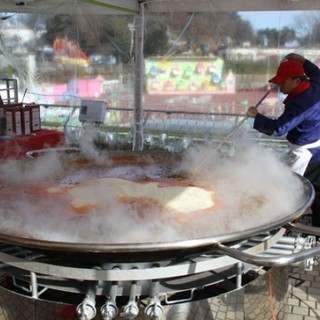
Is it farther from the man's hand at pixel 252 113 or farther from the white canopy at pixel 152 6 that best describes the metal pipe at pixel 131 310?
the white canopy at pixel 152 6

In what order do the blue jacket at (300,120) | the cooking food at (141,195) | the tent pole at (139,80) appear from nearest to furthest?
the cooking food at (141,195), the blue jacket at (300,120), the tent pole at (139,80)

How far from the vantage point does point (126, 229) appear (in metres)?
1.73

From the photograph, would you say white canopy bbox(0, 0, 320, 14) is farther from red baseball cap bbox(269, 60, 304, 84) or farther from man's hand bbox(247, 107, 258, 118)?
man's hand bbox(247, 107, 258, 118)

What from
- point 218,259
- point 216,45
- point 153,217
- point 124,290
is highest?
point 216,45

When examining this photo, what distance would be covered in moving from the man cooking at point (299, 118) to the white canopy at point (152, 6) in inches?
79.7

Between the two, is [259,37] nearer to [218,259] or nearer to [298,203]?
[298,203]

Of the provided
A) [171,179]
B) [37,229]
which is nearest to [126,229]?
[37,229]

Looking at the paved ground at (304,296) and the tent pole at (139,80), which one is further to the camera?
the tent pole at (139,80)

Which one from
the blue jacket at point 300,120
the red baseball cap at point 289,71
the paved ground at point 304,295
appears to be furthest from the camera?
the red baseball cap at point 289,71

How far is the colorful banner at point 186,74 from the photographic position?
7.11 meters

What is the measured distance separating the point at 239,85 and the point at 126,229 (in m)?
5.68

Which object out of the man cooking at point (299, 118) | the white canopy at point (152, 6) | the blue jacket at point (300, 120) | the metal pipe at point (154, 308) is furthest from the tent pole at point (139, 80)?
the metal pipe at point (154, 308)

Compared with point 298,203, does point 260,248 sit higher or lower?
lower

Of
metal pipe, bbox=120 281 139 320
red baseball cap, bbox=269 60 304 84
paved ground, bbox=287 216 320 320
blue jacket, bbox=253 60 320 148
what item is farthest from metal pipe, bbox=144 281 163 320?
red baseball cap, bbox=269 60 304 84
